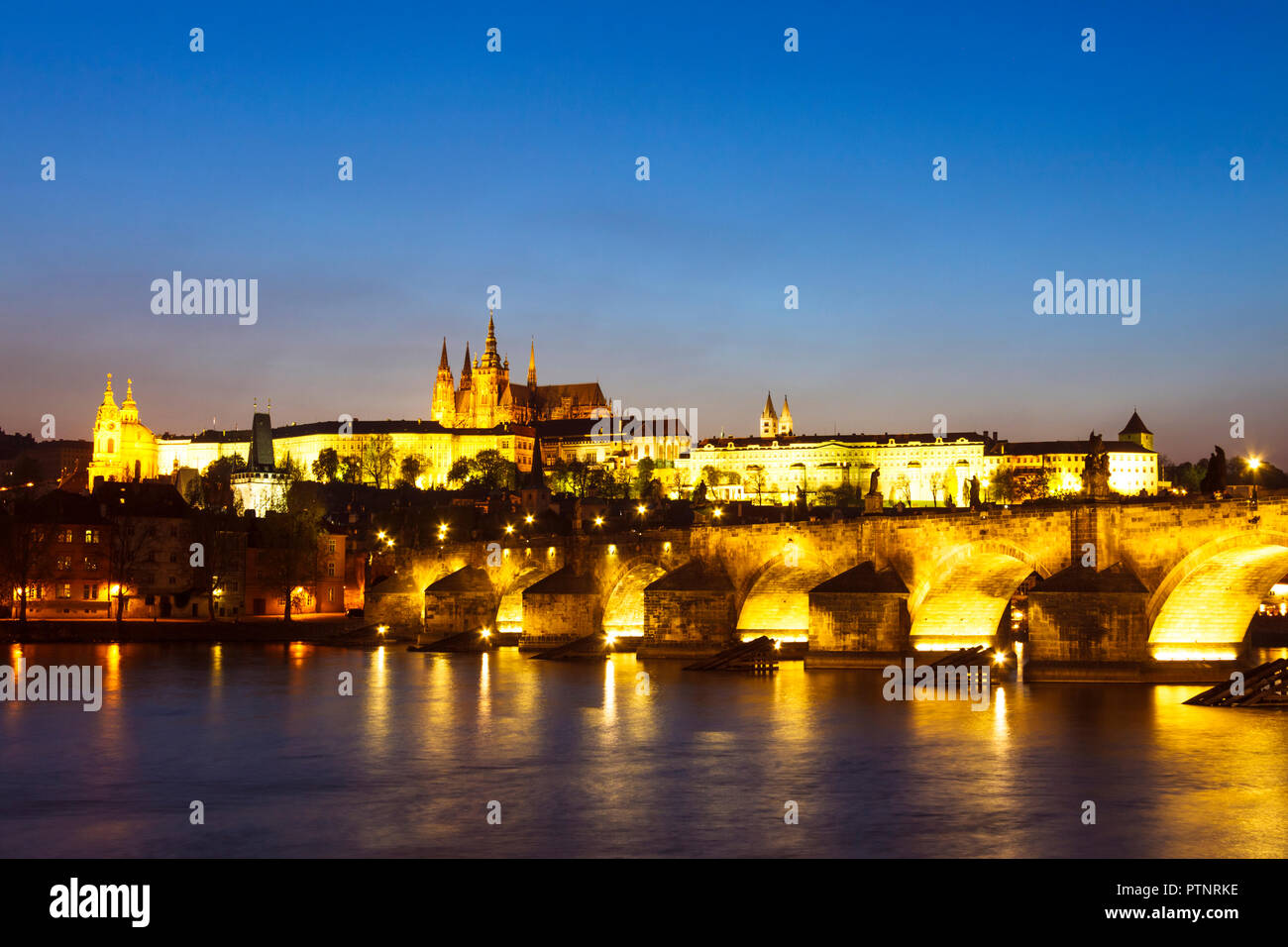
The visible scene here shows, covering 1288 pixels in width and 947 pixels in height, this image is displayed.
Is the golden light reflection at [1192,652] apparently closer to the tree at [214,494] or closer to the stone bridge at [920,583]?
the stone bridge at [920,583]

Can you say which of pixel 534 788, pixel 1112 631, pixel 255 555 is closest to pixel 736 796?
pixel 534 788

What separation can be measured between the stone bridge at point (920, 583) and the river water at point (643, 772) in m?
2.16

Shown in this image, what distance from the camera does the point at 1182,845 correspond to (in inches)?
924

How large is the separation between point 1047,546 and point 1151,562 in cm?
389

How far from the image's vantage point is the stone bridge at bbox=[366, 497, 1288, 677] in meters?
41.4

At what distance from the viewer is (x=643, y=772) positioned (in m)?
31.9

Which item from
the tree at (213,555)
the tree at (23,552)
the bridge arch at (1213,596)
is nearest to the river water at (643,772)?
the bridge arch at (1213,596)

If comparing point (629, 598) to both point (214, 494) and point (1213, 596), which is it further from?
point (214, 494)

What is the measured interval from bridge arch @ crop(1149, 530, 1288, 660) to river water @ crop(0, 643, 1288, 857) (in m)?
1.65

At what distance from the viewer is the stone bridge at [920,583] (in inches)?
1629

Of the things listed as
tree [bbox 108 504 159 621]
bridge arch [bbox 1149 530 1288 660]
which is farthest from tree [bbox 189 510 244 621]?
bridge arch [bbox 1149 530 1288 660]

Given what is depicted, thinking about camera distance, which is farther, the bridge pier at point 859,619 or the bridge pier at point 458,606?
the bridge pier at point 458,606

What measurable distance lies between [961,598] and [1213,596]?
34.7 ft
